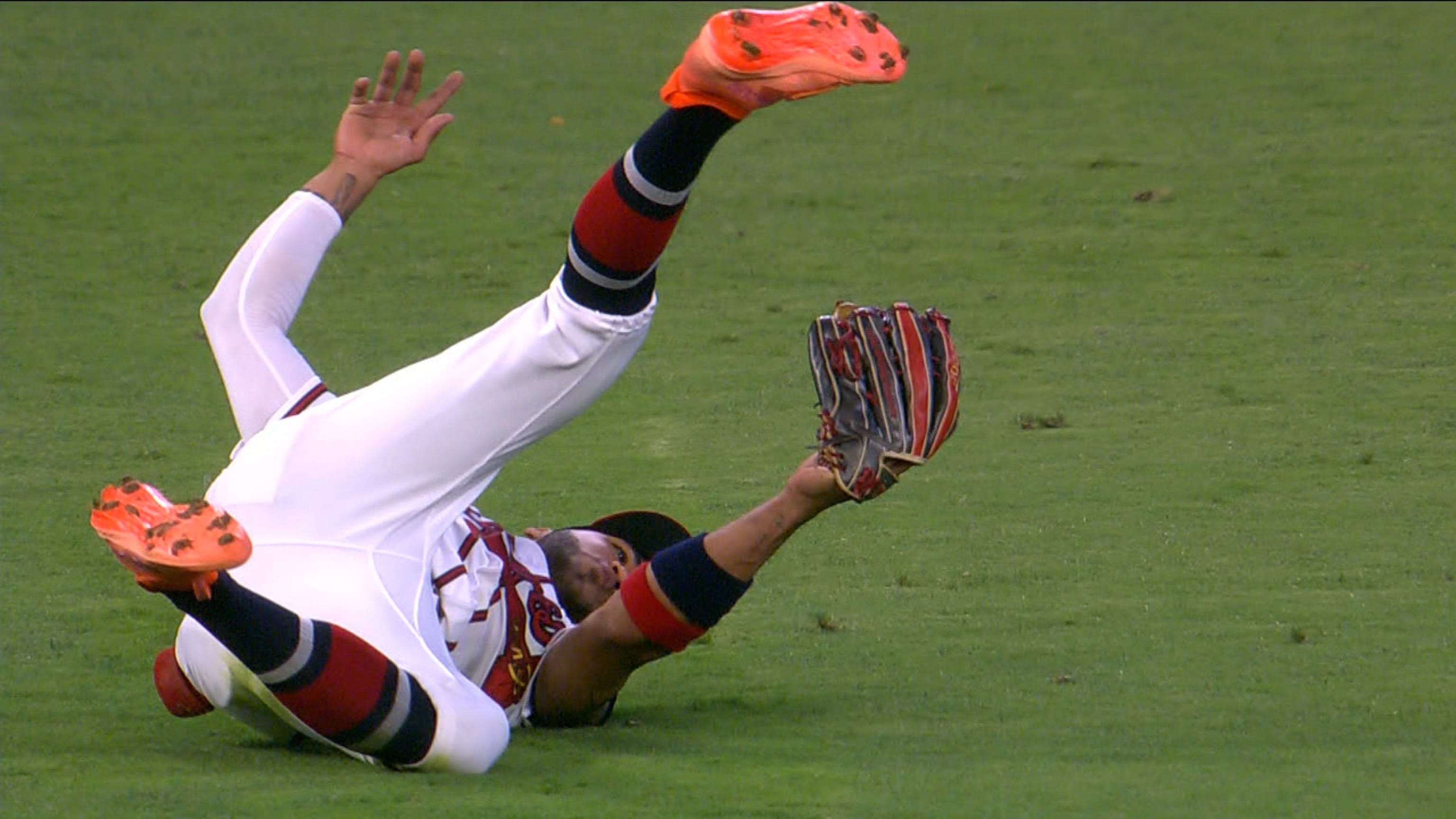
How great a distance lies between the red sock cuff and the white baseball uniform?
0.19 metres

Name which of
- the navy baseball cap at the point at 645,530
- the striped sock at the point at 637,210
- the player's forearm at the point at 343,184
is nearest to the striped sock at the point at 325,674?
the striped sock at the point at 637,210

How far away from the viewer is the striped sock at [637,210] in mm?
2377

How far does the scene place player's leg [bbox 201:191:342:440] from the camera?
2.71 metres

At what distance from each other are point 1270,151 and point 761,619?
3095 mm

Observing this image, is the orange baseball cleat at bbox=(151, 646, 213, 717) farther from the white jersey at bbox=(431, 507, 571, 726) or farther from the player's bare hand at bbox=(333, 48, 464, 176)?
the player's bare hand at bbox=(333, 48, 464, 176)

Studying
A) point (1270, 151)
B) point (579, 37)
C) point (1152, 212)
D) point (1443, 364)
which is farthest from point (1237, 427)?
point (579, 37)

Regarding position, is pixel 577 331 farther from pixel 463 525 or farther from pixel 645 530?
pixel 645 530

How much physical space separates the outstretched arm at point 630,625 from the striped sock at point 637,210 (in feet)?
0.93

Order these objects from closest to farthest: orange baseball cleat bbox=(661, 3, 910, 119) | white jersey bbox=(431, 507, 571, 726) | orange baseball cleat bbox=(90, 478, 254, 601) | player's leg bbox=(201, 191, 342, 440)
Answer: orange baseball cleat bbox=(90, 478, 254, 601) < orange baseball cleat bbox=(661, 3, 910, 119) < white jersey bbox=(431, 507, 571, 726) < player's leg bbox=(201, 191, 342, 440)

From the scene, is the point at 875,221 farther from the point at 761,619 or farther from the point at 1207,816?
the point at 1207,816

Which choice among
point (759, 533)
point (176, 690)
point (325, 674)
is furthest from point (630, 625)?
point (176, 690)

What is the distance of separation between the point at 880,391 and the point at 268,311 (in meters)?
0.85

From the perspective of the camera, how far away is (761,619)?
9.87 feet

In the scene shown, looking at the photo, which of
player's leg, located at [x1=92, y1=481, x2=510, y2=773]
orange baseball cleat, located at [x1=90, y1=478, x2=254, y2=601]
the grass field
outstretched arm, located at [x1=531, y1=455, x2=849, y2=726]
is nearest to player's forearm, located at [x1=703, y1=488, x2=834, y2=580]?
outstretched arm, located at [x1=531, y1=455, x2=849, y2=726]
